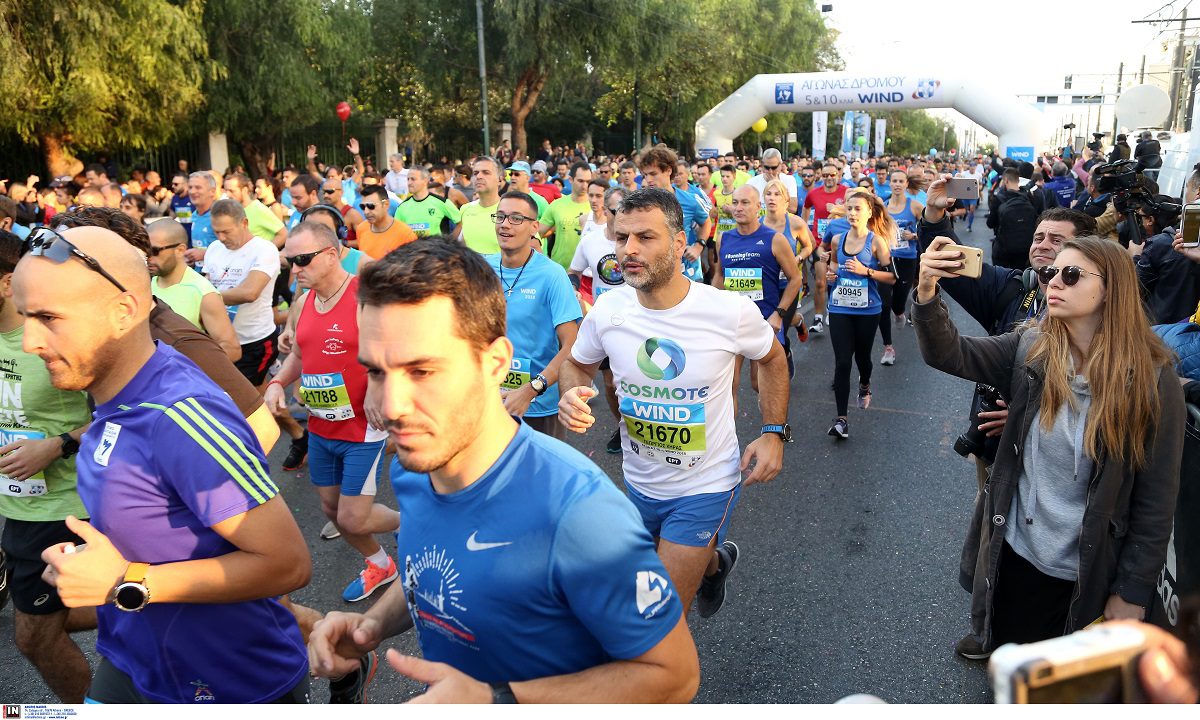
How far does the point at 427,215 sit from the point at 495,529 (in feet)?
26.8

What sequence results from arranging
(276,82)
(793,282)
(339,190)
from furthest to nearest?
(276,82) < (339,190) < (793,282)

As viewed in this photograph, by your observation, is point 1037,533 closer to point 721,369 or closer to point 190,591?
point 721,369

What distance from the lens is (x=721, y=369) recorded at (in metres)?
3.41

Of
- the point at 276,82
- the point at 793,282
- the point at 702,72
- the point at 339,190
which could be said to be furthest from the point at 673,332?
the point at 702,72

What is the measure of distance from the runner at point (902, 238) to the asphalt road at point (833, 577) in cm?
170

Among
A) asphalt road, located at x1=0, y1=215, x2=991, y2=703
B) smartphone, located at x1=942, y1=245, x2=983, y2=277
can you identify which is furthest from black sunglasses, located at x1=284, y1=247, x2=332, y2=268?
smartphone, located at x1=942, y1=245, x2=983, y2=277

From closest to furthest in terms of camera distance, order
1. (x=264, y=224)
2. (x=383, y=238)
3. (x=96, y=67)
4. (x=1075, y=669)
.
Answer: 1. (x=1075, y=669)
2. (x=383, y=238)
3. (x=264, y=224)
4. (x=96, y=67)

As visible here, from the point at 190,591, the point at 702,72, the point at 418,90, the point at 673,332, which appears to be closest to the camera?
the point at 190,591

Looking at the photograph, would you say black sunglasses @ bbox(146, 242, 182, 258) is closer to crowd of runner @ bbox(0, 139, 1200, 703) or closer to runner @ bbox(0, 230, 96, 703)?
crowd of runner @ bbox(0, 139, 1200, 703)

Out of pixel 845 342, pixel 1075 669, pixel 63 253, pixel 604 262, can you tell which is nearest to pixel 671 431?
pixel 63 253

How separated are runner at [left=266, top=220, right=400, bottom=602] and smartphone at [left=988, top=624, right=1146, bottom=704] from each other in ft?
11.9

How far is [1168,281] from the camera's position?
15.8ft

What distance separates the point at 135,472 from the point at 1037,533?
266 centimetres

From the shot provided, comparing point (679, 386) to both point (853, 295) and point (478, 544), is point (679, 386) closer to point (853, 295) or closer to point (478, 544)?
point (478, 544)
